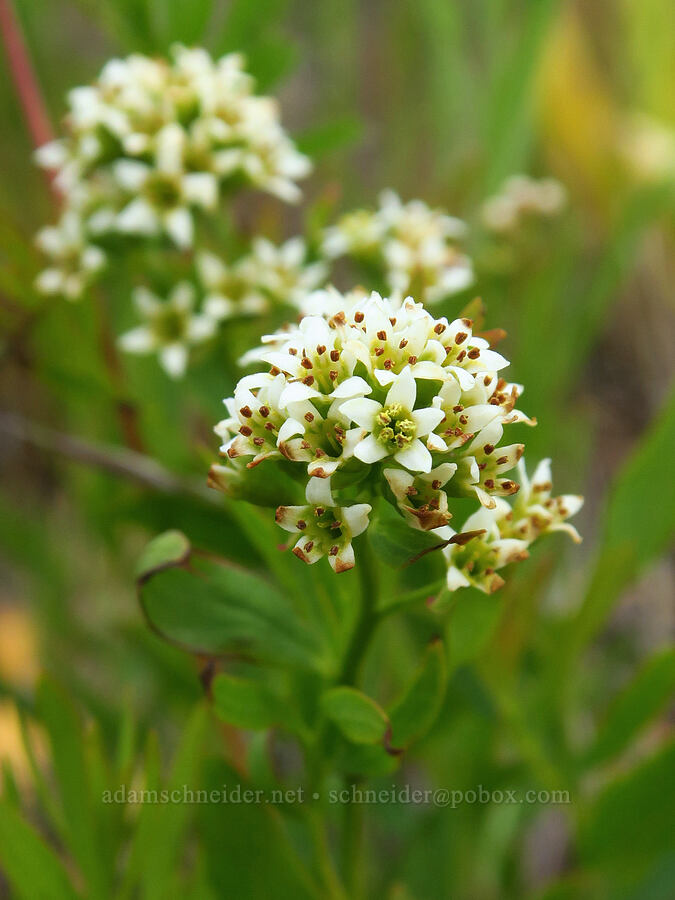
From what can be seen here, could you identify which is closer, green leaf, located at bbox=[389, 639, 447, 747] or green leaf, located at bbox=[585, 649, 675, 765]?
green leaf, located at bbox=[389, 639, 447, 747]

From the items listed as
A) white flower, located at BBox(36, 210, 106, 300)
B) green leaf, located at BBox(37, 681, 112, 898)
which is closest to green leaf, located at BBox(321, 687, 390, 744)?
green leaf, located at BBox(37, 681, 112, 898)

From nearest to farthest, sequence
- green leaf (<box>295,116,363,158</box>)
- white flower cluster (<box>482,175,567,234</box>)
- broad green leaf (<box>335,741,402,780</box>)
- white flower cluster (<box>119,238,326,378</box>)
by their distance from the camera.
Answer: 1. broad green leaf (<box>335,741,402,780</box>)
2. white flower cluster (<box>119,238,326,378</box>)
3. green leaf (<box>295,116,363,158</box>)
4. white flower cluster (<box>482,175,567,234</box>)

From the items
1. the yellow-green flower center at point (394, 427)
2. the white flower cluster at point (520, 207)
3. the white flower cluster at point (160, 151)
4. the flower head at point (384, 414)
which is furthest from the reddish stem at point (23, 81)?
the yellow-green flower center at point (394, 427)

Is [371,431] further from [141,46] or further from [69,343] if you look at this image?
[141,46]

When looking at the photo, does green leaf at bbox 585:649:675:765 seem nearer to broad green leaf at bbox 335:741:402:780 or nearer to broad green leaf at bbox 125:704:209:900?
broad green leaf at bbox 335:741:402:780

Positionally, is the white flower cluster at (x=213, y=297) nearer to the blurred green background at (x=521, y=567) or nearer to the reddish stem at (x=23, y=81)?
the blurred green background at (x=521, y=567)

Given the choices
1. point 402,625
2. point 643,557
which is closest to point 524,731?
point 643,557
